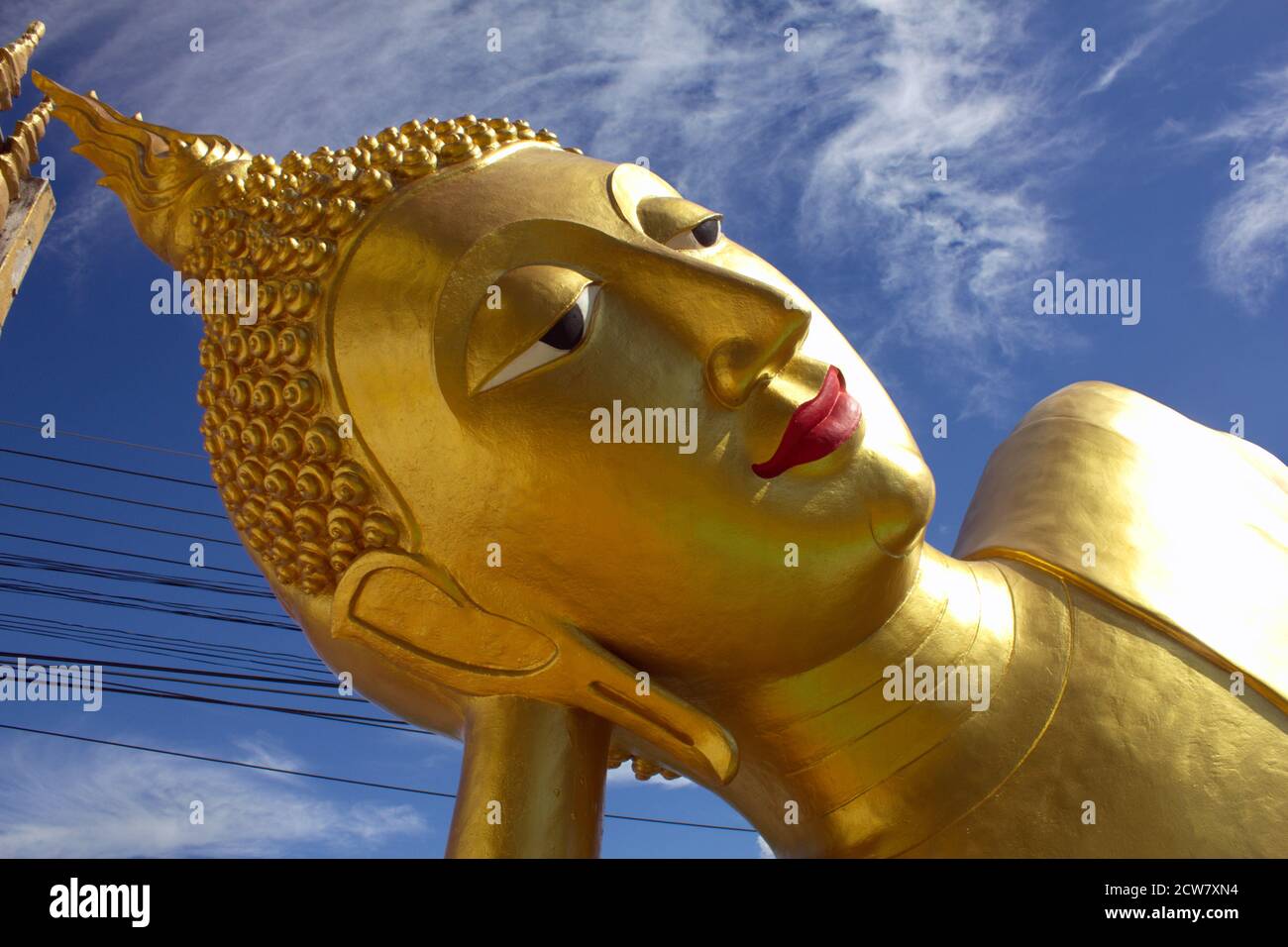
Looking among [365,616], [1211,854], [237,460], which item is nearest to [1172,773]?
[1211,854]

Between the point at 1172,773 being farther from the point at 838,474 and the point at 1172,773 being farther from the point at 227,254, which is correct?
the point at 227,254

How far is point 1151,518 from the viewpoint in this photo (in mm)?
4105

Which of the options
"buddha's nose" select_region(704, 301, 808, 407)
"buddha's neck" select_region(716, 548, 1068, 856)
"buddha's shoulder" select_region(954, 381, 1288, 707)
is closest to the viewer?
"buddha's nose" select_region(704, 301, 808, 407)

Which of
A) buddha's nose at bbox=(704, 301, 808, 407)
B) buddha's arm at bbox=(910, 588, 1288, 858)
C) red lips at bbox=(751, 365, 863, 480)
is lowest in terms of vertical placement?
buddha's arm at bbox=(910, 588, 1288, 858)

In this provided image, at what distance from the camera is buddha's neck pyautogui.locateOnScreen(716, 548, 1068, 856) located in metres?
3.39

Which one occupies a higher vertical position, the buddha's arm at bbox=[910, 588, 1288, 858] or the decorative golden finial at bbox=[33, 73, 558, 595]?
the decorative golden finial at bbox=[33, 73, 558, 595]

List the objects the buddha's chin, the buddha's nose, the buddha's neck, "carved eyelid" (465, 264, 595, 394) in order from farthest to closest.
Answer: the buddha's neck, the buddha's chin, the buddha's nose, "carved eyelid" (465, 264, 595, 394)

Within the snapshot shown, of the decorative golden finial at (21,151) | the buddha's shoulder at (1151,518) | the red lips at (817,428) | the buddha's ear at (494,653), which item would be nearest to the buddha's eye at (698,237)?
the red lips at (817,428)

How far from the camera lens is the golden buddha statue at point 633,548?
10.2ft

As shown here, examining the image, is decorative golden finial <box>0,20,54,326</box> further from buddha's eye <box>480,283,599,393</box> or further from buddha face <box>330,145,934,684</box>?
buddha's eye <box>480,283,599,393</box>

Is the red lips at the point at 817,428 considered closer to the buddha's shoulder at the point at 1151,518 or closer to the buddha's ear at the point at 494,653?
the buddha's ear at the point at 494,653

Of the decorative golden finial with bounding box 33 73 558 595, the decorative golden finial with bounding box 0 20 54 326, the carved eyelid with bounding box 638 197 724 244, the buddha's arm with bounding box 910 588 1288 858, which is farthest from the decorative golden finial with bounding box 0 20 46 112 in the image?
the buddha's arm with bounding box 910 588 1288 858

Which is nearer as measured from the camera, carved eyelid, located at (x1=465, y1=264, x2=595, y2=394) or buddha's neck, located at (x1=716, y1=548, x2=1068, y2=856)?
carved eyelid, located at (x1=465, y1=264, x2=595, y2=394)
